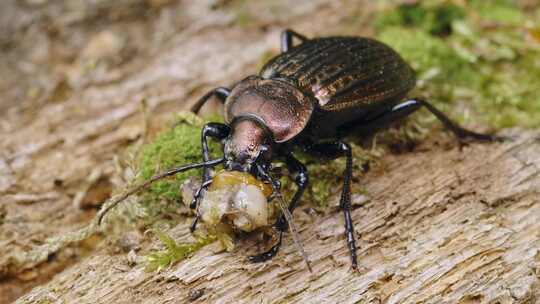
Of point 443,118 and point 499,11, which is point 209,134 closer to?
point 443,118

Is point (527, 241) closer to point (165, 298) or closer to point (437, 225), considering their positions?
point (437, 225)

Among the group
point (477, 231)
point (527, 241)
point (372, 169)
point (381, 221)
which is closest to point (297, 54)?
point (372, 169)

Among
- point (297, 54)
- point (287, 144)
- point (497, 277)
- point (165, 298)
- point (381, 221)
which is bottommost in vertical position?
point (497, 277)

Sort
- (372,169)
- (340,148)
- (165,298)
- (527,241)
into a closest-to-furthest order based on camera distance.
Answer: (165,298) < (527,241) < (340,148) < (372,169)

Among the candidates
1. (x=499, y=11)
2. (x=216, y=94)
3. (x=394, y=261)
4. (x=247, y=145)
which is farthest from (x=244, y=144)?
(x=499, y=11)

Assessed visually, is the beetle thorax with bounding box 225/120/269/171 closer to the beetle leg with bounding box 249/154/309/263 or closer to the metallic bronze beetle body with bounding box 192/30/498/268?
the metallic bronze beetle body with bounding box 192/30/498/268

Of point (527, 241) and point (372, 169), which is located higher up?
point (372, 169)
